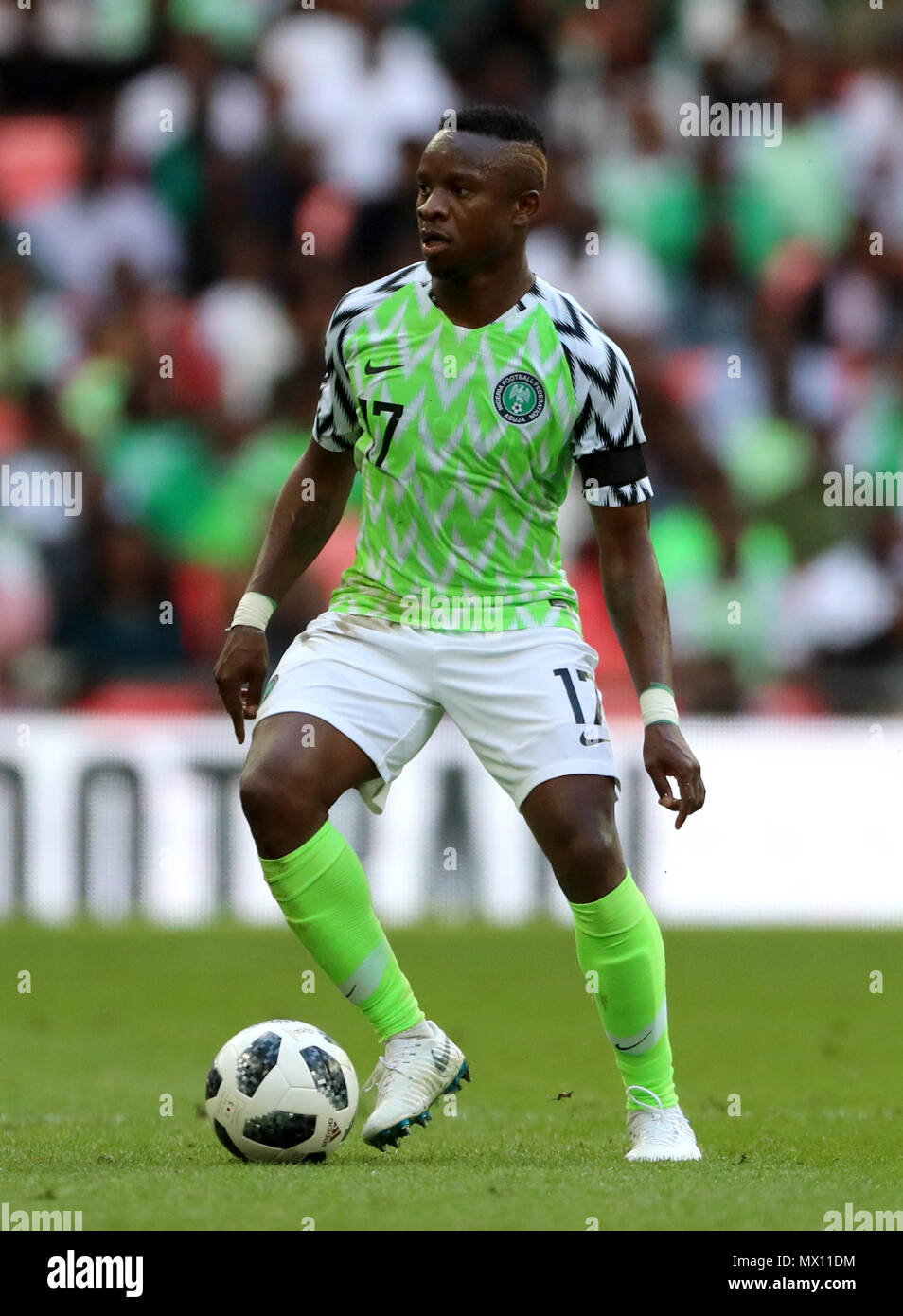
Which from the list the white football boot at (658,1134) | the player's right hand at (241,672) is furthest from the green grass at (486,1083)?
the player's right hand at (241,672)

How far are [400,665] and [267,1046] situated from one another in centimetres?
99

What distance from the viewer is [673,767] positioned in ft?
17.3

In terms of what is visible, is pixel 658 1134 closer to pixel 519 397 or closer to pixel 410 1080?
pixel 410 1080

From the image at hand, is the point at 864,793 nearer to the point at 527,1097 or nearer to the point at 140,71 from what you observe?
the point at 527,1097

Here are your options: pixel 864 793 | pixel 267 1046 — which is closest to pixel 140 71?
pixel 864 793

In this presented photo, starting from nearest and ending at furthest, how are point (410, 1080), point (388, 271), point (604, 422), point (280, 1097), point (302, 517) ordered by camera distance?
point (280, 1097) → point (410, 1080) → point (604, 422) → point (302, 517) → point (388, 271)

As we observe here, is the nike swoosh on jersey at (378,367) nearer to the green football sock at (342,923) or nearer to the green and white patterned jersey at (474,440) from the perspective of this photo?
the green and white patterned jersey at (474,440)

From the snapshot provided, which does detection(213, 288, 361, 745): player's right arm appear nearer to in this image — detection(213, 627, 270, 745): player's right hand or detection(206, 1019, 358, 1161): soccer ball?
detection(213, 627, 270, 745): player's right hand

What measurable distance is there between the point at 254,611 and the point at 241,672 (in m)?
0.20

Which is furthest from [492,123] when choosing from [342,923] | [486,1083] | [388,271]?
[388,271]

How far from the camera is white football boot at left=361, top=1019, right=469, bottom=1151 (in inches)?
206

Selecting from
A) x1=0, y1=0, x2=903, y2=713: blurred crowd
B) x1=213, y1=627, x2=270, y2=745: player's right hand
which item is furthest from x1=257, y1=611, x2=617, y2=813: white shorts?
x1=0, y1=0, x2=903, y2=713: blurred crowd

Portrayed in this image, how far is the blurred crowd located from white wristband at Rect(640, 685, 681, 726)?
6.37 m

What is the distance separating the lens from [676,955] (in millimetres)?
10695
